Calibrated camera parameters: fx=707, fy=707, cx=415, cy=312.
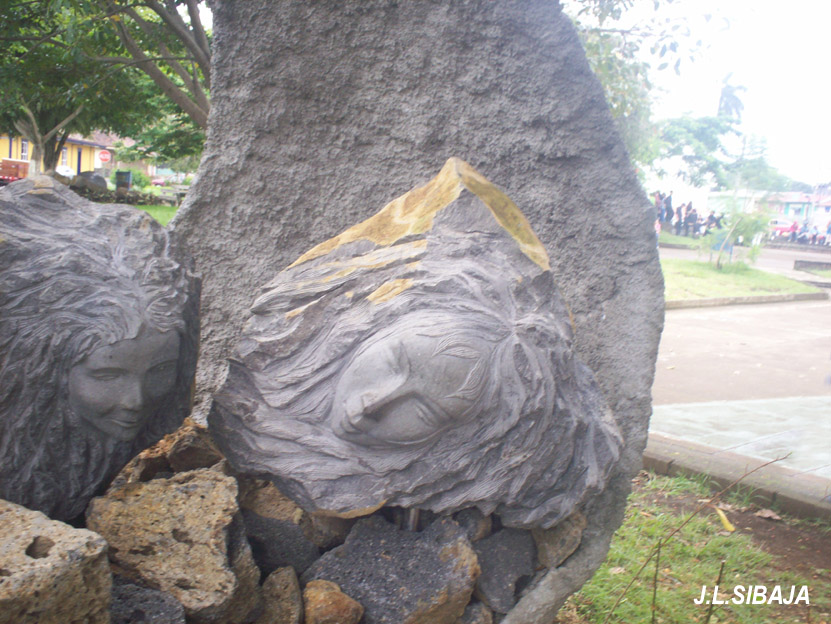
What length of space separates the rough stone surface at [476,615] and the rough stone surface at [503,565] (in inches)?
0.8

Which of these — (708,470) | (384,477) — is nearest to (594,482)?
Answer: (384,477)

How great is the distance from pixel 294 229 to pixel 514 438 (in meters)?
0.97

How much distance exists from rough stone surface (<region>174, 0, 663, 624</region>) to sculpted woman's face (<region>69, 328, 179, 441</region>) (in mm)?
648

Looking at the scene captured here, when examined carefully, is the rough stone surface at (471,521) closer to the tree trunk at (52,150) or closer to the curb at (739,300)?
the curb at (739,300)

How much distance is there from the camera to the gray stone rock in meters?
1.65

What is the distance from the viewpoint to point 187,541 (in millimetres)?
1406

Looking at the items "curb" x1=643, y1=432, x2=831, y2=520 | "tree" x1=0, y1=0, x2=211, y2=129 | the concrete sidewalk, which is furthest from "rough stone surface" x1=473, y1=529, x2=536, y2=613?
"tree" x1=0, y1=0, x2=211, y2=129

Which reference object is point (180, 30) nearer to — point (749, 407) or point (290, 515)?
point (290, 515)

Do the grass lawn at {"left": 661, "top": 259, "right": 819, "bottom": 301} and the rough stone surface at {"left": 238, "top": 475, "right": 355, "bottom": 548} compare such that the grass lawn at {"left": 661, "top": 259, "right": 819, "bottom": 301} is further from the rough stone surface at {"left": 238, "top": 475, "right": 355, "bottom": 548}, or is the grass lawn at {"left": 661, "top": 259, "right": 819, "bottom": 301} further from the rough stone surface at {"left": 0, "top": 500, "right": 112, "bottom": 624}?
the rough stone surface at {"left": 0, "top": 500, "right": 112, "bottom": 624}

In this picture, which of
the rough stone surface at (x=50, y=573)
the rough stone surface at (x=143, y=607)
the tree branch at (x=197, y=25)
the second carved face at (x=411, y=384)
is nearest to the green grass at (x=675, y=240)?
the tree branch at (x=197, y=25)

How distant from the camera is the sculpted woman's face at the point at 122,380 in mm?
1367

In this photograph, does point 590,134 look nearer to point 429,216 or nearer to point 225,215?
point 429,216

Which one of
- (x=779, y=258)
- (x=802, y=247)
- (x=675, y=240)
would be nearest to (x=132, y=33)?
(x=675, y=240)

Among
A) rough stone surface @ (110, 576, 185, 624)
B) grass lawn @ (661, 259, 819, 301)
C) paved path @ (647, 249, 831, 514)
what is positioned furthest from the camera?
grass lawn @ (661, 259, 819, 301)
